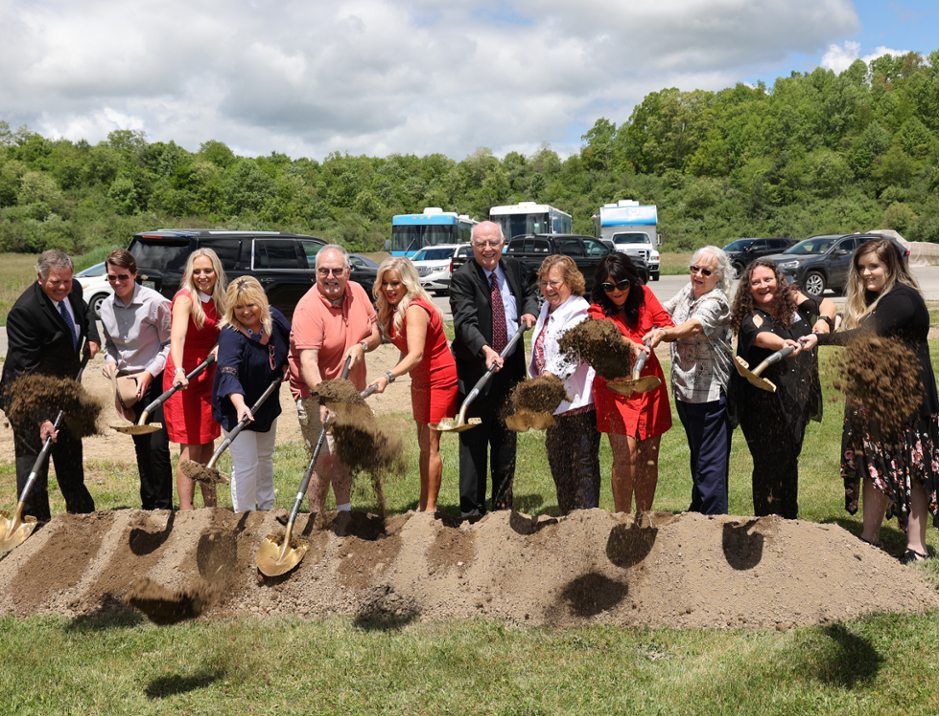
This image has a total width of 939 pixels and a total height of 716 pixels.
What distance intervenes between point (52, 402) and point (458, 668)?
3101 mm

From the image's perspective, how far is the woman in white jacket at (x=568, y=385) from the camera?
15.2 feet

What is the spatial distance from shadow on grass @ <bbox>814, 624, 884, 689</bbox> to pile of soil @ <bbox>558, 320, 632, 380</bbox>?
5.52 ft

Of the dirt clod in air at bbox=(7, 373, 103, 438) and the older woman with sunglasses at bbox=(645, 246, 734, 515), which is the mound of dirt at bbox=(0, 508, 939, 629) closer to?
the older woman with sunglasses at bbox=(645, 246, 734, 515)

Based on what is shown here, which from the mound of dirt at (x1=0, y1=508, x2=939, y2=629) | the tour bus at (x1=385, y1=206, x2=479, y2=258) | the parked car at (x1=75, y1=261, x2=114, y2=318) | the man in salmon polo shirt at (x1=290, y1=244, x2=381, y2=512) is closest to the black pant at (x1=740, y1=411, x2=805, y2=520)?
the mound of dirt at (x1=0, y1=508, x2=939, y2=629)

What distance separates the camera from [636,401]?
180 inches

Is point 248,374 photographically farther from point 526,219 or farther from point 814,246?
point 526,219

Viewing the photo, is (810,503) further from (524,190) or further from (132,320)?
(524,190)

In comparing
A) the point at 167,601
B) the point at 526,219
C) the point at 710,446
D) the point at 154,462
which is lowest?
the point at 167,601

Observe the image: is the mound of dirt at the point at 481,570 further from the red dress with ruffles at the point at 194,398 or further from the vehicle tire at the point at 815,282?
the vehicle tire at the point at 815,282

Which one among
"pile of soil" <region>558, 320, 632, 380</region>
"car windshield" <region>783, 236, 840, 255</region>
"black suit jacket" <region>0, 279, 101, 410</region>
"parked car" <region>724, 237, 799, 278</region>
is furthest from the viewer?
"parked car" <region>724, 237, 799, 278</region>

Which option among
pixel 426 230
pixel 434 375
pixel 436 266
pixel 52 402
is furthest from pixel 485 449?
pixel 426 230

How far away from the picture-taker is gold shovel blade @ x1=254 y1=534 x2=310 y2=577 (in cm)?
429

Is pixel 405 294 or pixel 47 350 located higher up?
pixel 405 294

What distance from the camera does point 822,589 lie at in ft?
12.7
